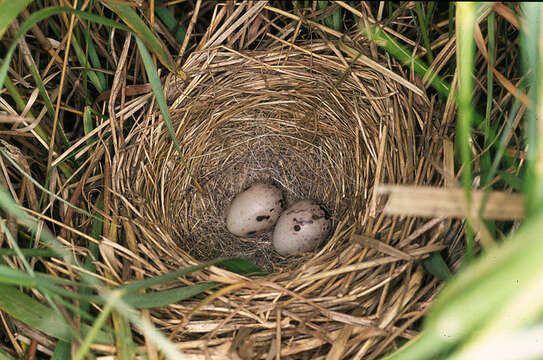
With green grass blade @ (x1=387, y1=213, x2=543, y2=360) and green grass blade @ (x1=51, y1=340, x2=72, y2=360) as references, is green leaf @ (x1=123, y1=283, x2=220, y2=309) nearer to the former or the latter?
green grass blade @ (x1=51, y1=340, x2=72, y2=360)

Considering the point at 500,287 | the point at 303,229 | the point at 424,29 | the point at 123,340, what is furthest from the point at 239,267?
the point at 500,287

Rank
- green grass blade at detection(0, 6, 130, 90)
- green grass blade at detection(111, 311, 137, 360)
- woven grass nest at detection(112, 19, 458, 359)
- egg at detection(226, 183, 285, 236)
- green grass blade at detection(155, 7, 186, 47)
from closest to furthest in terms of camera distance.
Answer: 1. green grass blade at detection(0, 6, 130, 90)
2. green grass blade at detection(111, 311, 137, 360)
3. woven grass nest at detection(112, 19, 458, 359)
4. green grass blade at detection(155, 7, 186, 47)
5. egg at detection(226, 183, 285, 236)

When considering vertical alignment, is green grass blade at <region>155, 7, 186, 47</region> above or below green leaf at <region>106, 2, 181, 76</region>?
above

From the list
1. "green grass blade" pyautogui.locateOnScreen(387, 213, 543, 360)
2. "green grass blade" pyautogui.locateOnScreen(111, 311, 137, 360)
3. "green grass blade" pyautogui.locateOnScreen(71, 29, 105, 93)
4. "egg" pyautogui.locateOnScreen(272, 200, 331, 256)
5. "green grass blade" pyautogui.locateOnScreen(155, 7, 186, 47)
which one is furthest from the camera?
"egg" pyautogui.locateOnScreen(272, 200, 331, 256)

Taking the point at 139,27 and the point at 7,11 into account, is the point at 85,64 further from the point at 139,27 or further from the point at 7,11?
the point at 7,11

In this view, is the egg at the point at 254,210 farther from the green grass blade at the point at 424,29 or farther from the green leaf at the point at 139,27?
the green grass blade at the point at 424,29

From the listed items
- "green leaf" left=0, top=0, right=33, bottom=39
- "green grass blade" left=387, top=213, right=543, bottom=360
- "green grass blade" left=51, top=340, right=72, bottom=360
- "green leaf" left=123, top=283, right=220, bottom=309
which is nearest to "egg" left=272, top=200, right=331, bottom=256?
"green leaf" left=123, top=283, right=220, bottom=309

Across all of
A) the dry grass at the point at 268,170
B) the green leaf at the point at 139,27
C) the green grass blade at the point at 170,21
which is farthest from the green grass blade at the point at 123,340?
the green grass blade at the point at 170,21
